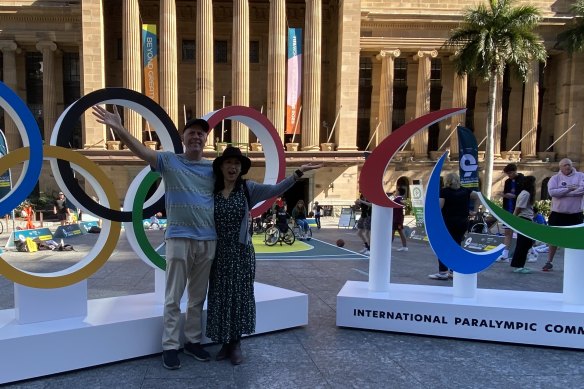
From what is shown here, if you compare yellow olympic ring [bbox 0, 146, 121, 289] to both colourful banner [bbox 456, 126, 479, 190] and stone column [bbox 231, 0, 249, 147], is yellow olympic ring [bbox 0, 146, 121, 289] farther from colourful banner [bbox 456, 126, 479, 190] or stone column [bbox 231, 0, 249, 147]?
stone column [bbox 231, 0, 249, 147]

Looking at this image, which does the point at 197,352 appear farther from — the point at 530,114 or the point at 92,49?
the point at 530,114

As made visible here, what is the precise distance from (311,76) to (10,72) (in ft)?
76.0

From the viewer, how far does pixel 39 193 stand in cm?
2984

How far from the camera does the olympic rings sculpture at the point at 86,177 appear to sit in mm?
4012

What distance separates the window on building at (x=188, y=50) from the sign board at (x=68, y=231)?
21686 mm

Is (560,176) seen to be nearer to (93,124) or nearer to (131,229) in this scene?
(131,229)

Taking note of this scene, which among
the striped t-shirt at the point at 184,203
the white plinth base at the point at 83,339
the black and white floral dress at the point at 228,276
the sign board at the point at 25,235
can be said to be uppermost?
the striped t-shirt at the point at 184,203

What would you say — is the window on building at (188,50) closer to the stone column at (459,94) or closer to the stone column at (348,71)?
the stone column at (348,71)

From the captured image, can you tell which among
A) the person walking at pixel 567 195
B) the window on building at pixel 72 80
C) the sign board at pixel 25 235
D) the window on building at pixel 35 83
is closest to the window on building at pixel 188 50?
the window on building at pixel 72 80

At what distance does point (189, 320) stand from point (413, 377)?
215 cm

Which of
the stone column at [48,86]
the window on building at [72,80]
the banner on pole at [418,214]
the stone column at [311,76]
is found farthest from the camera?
the window on building at [72,80]

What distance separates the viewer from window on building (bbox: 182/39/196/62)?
3506cm

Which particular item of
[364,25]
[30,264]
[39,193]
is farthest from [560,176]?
[39,193]

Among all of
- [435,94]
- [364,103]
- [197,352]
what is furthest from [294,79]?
[197,352]
